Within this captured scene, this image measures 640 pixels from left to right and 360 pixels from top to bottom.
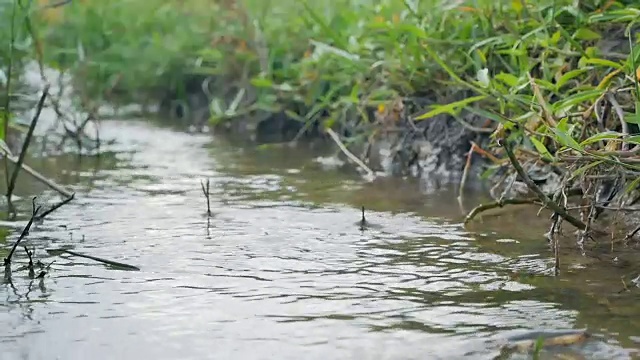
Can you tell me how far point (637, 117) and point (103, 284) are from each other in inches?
40.2

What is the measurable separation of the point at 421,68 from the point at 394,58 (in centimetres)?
11

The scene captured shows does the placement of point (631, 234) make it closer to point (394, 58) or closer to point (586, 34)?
point (586, 34)

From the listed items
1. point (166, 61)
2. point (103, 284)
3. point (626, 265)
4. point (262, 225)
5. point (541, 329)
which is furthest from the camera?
point (166, 61)

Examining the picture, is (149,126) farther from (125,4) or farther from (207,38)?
(125,4)

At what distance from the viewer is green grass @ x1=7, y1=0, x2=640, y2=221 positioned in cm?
227

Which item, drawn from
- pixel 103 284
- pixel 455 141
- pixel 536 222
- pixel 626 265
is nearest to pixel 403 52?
pixel 455 141

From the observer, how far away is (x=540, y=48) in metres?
2.79

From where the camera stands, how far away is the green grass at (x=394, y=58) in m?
2.27

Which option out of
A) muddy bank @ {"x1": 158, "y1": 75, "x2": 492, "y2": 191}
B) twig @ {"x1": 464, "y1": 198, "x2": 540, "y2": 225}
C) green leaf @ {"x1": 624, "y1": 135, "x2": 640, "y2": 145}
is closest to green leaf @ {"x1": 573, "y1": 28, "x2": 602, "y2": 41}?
muddy bank @ {"x1": 158, "y1": 75, "x2": 492, "y2": 191}

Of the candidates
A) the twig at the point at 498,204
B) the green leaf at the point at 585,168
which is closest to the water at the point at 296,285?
the twig at the point at 498,204

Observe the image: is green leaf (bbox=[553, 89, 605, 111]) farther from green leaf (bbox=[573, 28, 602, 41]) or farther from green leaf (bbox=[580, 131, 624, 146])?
green leaf (bbox=[573, 28, 602, 41])

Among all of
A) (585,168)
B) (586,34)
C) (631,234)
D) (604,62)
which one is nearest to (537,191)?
(585,168)

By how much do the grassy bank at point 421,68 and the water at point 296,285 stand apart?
20cm

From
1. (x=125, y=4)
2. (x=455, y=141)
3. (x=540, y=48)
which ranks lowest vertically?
(x=455, y=141)
